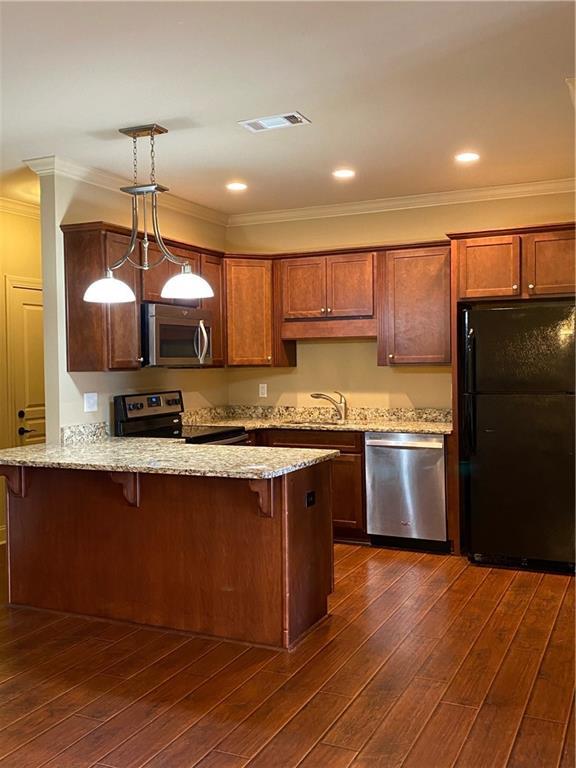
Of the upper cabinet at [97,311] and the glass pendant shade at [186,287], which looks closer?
the glass pendant shade at [186,287]

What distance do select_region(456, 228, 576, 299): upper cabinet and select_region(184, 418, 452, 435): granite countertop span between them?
96 centimetres

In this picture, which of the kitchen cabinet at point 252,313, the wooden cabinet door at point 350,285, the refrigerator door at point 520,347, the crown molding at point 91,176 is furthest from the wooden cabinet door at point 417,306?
the crown molding at point 91,176

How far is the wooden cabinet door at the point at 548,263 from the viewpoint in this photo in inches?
187

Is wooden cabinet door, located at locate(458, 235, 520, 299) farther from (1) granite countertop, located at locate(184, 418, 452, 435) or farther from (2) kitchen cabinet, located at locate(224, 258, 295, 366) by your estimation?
(2) kitchen cabinet, located at locate(224, 258, 295, 366)

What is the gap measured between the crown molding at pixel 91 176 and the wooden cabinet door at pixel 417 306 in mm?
1639

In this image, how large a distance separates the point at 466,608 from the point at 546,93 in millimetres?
2669

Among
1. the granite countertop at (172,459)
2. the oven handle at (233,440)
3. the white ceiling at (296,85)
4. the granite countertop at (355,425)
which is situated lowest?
the oven handle at (233,440)

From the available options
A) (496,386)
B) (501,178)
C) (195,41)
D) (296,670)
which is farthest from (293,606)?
(501,178)

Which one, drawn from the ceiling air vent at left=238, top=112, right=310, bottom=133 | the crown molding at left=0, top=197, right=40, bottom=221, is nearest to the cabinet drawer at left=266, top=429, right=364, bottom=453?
the ceiling air vent at left=238, top=112, right=310, bottom=133

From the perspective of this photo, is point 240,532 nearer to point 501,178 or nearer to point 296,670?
point 296,670

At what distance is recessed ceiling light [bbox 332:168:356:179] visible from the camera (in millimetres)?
4809

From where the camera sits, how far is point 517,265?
487 centimetres

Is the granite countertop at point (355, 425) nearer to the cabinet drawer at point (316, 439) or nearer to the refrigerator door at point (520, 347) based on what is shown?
the cabinet drawer at point (316, 439)

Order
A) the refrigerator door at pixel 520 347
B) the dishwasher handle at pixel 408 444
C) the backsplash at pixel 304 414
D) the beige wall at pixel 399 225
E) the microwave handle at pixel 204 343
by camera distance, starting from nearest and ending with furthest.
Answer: the refrigerator door at pixel 520 347, the dishwasher handle at pixel 408 444, the microwave handle at pixel 204 343, the beige wall at pixel 399 225, the backsplash at pixel 304 414
